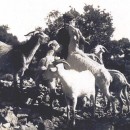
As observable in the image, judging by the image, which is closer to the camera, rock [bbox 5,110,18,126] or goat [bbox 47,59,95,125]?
rock [bbox 5,110,18,126]

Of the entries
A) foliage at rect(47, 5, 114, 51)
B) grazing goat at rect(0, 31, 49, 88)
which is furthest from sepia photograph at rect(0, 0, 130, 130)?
foliage at rect(47, 5, 114, 51)

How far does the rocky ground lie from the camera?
1238cm

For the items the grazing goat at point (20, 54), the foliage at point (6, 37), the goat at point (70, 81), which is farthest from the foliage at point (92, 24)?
the goat at point (70, 81)

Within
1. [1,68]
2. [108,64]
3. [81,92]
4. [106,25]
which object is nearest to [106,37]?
[106,25]

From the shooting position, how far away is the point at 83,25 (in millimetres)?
46094

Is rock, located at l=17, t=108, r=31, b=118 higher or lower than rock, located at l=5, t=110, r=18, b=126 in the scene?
higher

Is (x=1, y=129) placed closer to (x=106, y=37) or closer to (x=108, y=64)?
(x=108, y=64)

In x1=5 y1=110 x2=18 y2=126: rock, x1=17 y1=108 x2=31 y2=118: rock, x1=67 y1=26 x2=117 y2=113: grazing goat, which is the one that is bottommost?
x1=5 y1=110 x2=18 y2=126: rock

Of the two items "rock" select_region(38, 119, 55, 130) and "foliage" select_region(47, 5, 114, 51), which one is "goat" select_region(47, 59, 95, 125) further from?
"foliage" select_region(47, 5, 114, 51)

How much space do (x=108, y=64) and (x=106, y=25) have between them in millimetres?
12923

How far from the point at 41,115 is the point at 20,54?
3995mm

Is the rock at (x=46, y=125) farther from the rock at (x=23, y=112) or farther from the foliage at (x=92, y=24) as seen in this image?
the foliage at (x=92, y=24)

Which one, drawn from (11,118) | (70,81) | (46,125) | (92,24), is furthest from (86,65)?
(92,24)

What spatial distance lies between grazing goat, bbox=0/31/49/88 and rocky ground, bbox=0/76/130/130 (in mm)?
980
